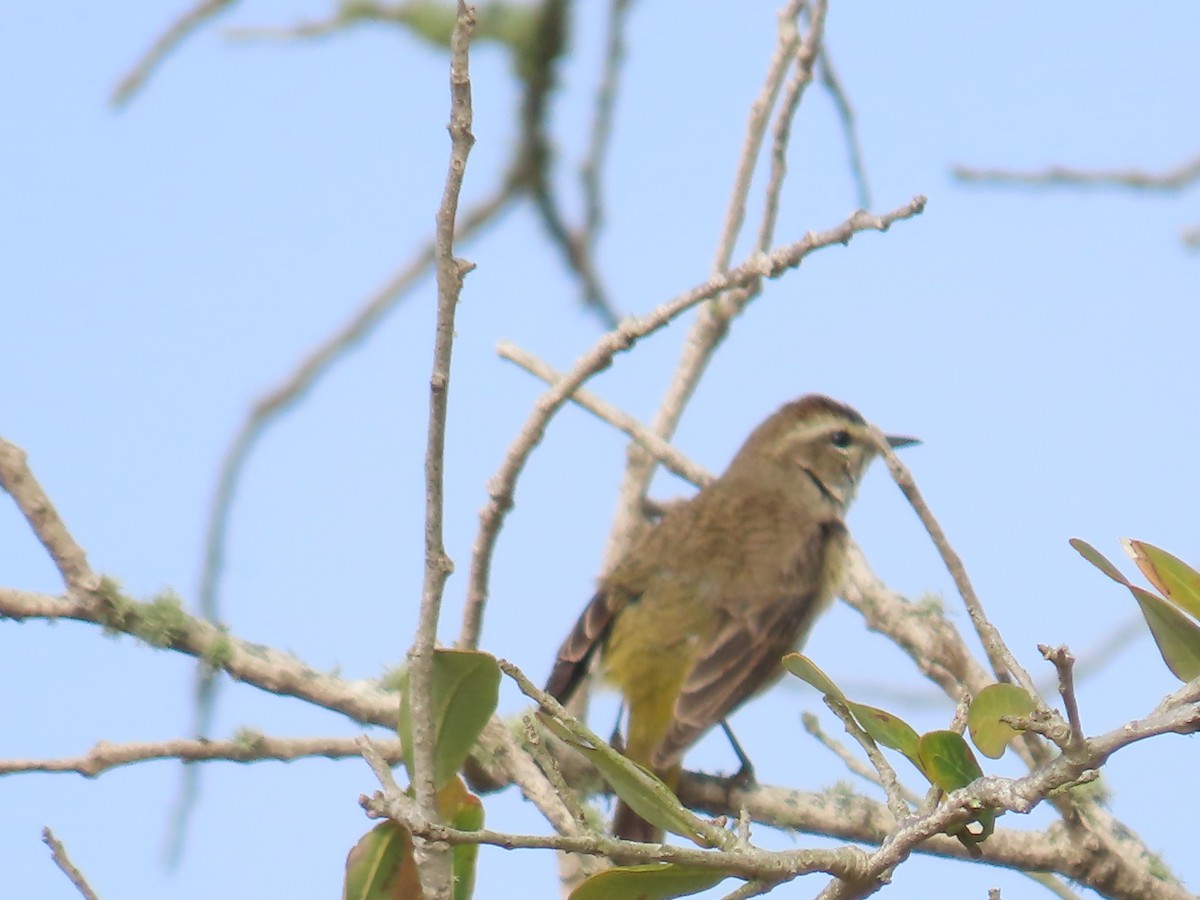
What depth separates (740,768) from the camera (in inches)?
199

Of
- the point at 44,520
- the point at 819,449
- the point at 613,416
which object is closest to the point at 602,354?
the point at 44,520

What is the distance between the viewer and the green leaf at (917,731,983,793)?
2.35 metres

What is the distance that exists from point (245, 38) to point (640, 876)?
13.5 ft

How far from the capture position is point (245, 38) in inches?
219

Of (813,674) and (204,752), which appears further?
(204,752)

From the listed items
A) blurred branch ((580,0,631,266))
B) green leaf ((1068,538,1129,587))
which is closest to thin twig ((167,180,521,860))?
blurred branch ((580,0,631,266))

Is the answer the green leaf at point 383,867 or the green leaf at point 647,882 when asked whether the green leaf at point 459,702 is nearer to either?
the green leaf at point 383,867

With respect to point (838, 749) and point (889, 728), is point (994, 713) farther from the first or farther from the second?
point (838, 749)

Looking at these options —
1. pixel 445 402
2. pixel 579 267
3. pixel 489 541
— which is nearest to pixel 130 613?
pixel 489 541

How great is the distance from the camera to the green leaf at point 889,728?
96.0 inches

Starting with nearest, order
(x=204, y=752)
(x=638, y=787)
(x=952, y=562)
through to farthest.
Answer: (x=638, y=787) < (x=952, y=562) < (x=204, y=752)

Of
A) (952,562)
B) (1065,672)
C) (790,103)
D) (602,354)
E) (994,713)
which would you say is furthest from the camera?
(790,103)

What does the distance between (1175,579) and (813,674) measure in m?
0.58

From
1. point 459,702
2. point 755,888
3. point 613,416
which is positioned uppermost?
point 613,416
